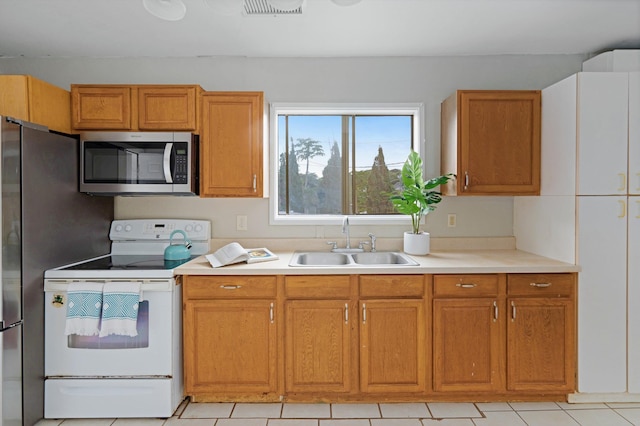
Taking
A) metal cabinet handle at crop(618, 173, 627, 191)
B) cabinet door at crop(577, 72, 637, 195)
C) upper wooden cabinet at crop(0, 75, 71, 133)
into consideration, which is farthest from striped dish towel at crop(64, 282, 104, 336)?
metal cabinet handle at crop(618, 173, 627, 191)

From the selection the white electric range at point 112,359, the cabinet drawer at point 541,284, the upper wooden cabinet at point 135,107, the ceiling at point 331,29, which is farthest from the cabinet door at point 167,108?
the cabinet drawer at point 541,284

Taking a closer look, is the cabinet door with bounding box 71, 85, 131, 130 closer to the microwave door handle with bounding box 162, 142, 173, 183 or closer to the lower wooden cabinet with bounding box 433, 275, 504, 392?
the microwave door handle with bounding box 162, 142, 173, 183

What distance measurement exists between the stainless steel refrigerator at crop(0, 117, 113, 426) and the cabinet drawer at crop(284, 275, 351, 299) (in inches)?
55.1

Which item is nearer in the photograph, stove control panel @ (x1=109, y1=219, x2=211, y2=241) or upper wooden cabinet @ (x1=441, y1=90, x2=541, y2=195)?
upper wooden cabinet @ (x1=441, y1=90, x2=541, y2=195)

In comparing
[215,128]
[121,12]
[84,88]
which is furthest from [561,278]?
[84,88]

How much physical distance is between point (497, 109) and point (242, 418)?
8.35ft

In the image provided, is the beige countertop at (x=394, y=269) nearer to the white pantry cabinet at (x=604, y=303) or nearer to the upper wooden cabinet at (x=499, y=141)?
the white pantry cabinet at (x=604, y=303)

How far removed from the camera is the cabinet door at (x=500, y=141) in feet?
8.87

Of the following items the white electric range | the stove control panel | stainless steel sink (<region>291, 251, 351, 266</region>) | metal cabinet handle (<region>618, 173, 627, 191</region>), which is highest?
metal cabinet handle (<region>618, 173, 627, 191</region>)

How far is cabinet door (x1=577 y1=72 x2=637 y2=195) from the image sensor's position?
238 centimetres

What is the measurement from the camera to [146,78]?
3.07 meters

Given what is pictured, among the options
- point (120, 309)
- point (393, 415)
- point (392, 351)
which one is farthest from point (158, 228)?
point (393, 415)

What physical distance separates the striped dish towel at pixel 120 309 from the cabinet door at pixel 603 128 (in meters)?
2.71

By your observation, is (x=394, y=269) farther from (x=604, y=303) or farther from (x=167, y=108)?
(x=167, y=108)
